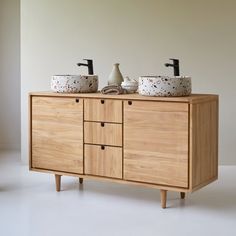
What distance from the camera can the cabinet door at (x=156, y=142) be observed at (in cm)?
319

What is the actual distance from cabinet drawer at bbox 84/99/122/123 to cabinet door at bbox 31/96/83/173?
57 mm

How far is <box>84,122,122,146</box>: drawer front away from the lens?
3.42 m

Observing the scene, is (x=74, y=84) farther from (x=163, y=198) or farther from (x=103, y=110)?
(x=163, y=198)

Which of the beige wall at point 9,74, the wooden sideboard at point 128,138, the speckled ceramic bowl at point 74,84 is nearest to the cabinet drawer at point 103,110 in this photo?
the wooden sideboard at point 128,138

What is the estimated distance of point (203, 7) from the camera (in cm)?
458

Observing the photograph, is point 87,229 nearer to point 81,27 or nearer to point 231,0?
point 81,27

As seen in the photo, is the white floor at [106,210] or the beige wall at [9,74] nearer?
the white floor at [106,210]

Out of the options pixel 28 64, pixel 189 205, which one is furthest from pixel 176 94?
pixel 28 64

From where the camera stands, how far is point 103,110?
3449 mm

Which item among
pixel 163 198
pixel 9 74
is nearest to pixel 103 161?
pixel 163 198

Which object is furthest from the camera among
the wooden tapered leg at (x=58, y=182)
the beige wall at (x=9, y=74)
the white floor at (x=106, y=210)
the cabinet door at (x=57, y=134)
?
the beige wall at (x=9, y=74)

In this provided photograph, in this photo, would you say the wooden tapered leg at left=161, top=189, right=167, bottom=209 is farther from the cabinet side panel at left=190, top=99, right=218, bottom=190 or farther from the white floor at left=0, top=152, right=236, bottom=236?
the cabinet side panel at left=190, top=99, right=218, bottom=190

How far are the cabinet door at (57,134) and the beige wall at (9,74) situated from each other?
1.84m

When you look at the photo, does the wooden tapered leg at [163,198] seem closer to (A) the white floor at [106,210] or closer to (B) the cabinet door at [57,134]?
(A) the white floor at [106,210]
